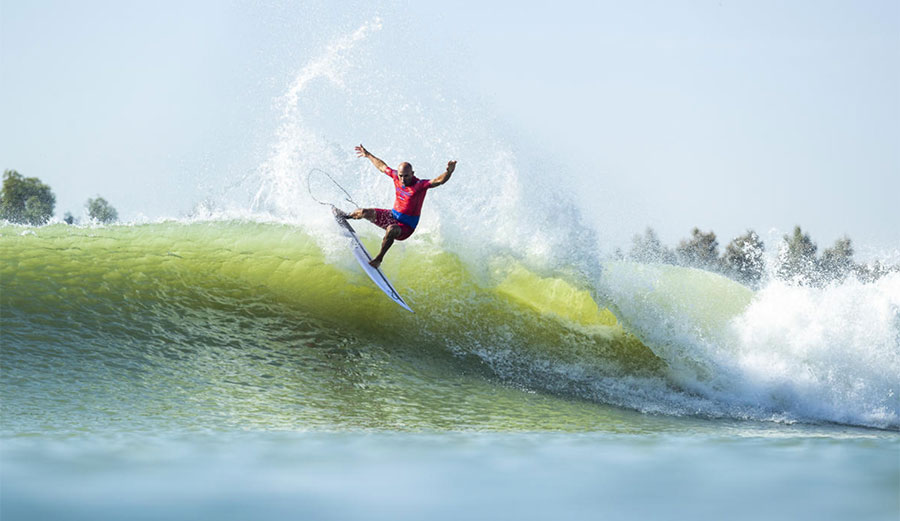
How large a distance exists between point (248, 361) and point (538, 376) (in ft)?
10.1

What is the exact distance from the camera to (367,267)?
9.84m

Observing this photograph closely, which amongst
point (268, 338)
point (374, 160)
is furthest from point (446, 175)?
point (268, 338)

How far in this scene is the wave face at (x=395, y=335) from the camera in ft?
24.2

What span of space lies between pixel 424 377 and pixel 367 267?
2036 mm

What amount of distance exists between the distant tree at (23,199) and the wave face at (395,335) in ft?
196

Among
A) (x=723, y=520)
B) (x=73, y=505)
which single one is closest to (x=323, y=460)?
(x=73, y=505)

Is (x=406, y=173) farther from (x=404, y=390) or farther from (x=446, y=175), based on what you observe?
(x=404, y=390)

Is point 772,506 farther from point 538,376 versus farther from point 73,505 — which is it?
point 538,376

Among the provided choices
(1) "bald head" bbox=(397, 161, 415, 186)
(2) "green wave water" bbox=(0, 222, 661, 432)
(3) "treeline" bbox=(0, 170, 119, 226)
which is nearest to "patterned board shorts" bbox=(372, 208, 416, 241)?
(1) "bald head" bbox=(397, 161, 415, 186)

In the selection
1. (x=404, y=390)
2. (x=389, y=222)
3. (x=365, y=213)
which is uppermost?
(x=365, y=213)

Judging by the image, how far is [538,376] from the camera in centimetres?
884

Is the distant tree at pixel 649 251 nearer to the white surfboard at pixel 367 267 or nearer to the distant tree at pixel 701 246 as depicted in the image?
the white surfboard at pixel 367 267

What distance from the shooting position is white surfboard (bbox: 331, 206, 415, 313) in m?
9.70

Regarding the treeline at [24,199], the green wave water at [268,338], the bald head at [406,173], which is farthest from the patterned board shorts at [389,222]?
the treeline at [24,199]
